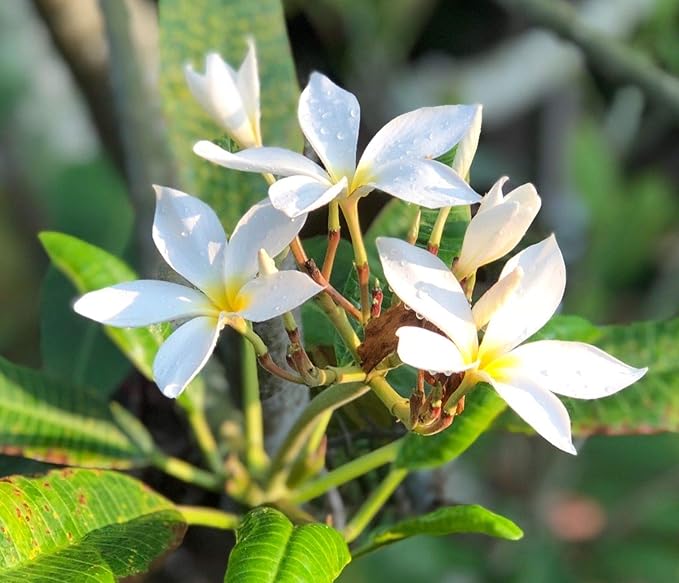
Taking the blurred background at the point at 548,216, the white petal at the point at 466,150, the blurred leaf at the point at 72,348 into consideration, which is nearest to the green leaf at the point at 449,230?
the white petal at the point at 466,150

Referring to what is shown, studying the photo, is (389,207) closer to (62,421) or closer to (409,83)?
(62,421)

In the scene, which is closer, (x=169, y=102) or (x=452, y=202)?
(x=452, y=202)

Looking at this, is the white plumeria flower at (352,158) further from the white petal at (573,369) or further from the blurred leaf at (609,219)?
the blurred leaf at (609,219)

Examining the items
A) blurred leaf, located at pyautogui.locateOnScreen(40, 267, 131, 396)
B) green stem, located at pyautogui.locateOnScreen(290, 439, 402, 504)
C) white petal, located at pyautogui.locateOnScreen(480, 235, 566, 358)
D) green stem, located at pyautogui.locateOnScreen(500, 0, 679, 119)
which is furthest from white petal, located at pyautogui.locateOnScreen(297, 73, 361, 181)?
green stem, located at pyautogui.locateOnScreen(500, 0, 679, 119)

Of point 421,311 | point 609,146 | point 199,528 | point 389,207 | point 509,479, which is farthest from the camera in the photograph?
point 609,146

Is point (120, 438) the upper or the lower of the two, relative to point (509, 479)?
upper

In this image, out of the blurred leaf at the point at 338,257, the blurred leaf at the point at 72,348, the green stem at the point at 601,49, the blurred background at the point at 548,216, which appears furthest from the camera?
the blurred background at the point at 548,216

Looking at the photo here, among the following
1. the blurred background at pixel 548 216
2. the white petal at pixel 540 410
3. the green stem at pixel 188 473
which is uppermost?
the white petal at pixel 540 410

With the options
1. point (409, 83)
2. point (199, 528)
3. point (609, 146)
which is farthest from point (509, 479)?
point (199, 528)
